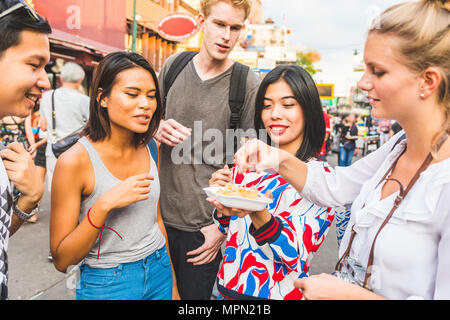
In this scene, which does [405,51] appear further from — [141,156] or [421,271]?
[141,156]

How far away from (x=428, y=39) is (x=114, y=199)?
4.99 feet

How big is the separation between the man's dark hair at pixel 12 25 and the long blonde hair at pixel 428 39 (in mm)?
1453

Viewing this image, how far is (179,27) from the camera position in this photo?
1331 centimetres

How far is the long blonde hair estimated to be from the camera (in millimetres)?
1167

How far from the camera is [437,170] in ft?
3.79

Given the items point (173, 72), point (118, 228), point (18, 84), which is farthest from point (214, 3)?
point (118, 228)

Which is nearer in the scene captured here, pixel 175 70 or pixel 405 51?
pixel 405 51

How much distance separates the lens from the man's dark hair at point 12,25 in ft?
4.09

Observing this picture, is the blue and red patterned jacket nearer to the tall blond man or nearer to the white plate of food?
the white plate of food

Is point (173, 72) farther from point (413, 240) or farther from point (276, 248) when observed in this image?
point (413, 240)
